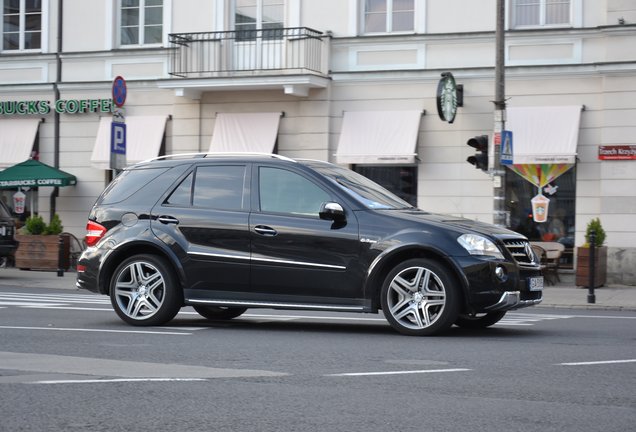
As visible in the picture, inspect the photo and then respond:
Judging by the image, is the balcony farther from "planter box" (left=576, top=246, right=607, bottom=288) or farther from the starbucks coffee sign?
"planter box" (left=576, top=246, right=607, bottom=288)

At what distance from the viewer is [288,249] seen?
11.3m

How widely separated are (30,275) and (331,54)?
8093 mm

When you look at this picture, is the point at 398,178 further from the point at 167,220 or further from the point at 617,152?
the point at 167,220

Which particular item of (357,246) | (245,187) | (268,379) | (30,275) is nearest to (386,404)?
(268,379)

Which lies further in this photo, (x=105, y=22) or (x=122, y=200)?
(x=105, y=22)

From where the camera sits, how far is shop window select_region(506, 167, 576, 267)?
931 inches

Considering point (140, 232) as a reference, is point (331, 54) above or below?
above

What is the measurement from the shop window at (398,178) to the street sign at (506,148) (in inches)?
197

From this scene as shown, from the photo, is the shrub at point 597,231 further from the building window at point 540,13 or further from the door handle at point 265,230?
the door handle at point 265,230

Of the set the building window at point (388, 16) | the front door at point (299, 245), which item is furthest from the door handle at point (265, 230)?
the building window at point (388, 16)

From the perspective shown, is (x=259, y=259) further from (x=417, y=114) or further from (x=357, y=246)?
(x=417, y=114)

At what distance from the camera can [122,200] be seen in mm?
12281

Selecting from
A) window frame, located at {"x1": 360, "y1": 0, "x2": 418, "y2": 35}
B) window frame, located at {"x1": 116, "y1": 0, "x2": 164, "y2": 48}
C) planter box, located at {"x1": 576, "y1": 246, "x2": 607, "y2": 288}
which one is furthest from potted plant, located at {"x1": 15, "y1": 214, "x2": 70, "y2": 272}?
planter box, located at {"x1": 576, "y1": 246, "x2": 607, "y2": 288}

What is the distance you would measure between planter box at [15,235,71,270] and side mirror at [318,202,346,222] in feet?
48.2
